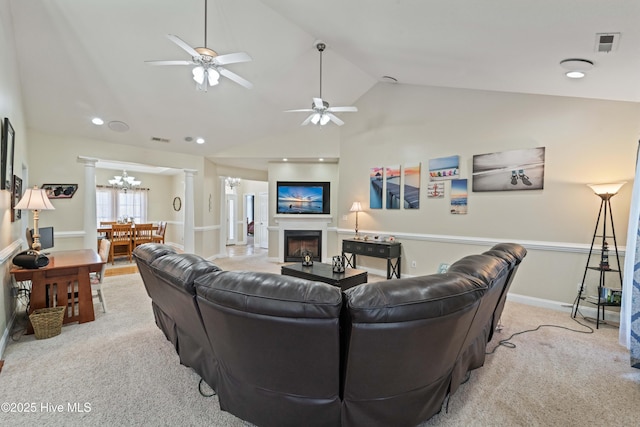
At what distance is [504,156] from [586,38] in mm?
2121

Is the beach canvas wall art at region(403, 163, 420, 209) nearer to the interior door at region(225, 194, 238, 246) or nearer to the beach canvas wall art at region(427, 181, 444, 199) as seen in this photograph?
the beach canvas wall art at region(427, 181, 444, 199)

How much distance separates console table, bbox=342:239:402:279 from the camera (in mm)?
5285

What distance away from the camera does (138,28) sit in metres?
3.57

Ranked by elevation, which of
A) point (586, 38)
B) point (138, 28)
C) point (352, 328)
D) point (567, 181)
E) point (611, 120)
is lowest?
point (352, 328)

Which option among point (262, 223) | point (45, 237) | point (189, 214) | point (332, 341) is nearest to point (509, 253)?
point (332, 341)

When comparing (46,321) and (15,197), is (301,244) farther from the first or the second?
(15,197)

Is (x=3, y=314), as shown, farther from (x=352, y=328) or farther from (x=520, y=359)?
(x=520, y=359)

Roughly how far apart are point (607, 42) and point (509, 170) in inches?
84.0

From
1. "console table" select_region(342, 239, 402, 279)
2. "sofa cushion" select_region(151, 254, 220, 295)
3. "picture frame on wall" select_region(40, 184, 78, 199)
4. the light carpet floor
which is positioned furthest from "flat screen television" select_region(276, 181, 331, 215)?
"sofa cushion" select_region(151, 254, 220, 295)

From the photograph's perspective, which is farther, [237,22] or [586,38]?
[237,22]

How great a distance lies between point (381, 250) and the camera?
17.5ft

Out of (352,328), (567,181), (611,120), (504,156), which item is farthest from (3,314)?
(611,120)

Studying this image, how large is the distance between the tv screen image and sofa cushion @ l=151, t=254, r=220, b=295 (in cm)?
506

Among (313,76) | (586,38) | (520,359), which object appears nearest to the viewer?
(586,38)
